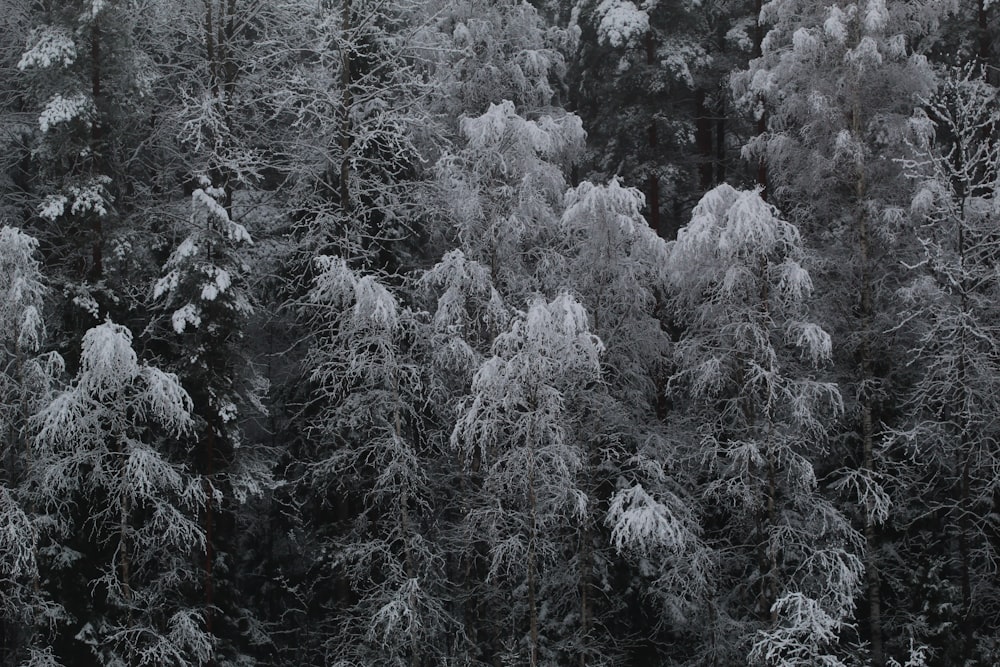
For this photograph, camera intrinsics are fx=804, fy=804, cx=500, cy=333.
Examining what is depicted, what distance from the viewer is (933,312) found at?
46.5 ft

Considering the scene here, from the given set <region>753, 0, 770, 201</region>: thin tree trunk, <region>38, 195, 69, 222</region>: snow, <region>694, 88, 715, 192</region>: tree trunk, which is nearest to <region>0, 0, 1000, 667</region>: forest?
<region>38, 195, 69, 222</region>: snow

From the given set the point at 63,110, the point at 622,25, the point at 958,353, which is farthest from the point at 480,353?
the point at 622,25

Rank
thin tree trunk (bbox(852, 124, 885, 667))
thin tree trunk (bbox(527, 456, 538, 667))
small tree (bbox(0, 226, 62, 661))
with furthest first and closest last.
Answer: thin tree trunk (bbox(852, 124, 885, 667)) → thin tree trunk (bbox(527, 456, 538, 667)) → small tree (bbox(0, 226, 62, 661))

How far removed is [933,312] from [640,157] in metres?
9.36

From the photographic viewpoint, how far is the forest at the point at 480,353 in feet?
41.1

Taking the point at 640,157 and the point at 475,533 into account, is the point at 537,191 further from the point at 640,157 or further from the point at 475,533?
the point at 640,157

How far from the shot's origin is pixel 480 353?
13938mm

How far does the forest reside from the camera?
1252cm

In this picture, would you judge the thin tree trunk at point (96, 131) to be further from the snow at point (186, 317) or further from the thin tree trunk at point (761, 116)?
the thin tree trunk at point (761, 116)

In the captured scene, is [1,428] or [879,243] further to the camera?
[879,243]

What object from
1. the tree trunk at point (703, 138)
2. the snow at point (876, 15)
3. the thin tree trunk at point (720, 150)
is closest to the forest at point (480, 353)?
the snow at point (876, 15)

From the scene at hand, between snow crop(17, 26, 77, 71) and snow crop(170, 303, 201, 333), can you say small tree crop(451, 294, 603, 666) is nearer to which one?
snow crop(170, 303, 201, 333)

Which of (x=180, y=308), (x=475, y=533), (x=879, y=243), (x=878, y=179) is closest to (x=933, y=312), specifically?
(x=879, y=243)

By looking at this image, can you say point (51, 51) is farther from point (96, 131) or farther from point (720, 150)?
point (720, 150)
